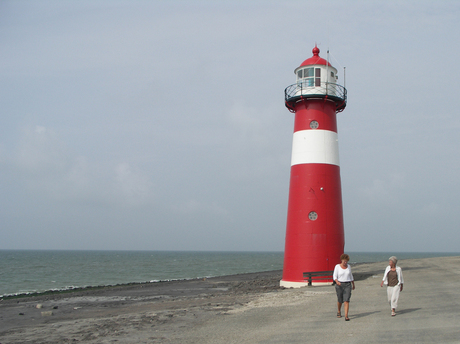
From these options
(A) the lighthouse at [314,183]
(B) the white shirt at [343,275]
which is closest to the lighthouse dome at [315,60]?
(A) the lighthouse at [314,183]

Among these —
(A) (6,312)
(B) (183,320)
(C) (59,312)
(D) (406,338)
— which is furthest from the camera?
(A) (6,312)

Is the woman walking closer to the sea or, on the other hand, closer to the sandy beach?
the sandy beach

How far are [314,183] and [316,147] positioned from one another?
61.4 inches

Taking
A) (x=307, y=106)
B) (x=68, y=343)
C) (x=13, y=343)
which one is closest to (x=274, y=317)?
(x=68, y=343)

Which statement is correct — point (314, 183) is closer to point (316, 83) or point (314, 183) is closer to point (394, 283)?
point (316, 83)

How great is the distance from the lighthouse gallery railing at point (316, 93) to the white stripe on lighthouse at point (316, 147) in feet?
4.90

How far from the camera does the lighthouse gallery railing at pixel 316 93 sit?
1769cm

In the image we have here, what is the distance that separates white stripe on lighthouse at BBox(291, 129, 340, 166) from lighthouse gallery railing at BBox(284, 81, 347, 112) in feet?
4.90

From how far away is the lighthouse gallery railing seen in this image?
58.0ft

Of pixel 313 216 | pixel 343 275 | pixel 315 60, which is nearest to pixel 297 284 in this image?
pixel 313 216

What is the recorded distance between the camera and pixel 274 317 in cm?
1066

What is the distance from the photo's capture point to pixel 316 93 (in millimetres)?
17672

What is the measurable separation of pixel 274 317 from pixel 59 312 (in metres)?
10.2

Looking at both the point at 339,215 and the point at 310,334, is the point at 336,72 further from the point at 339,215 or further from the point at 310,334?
the point at 310,334
